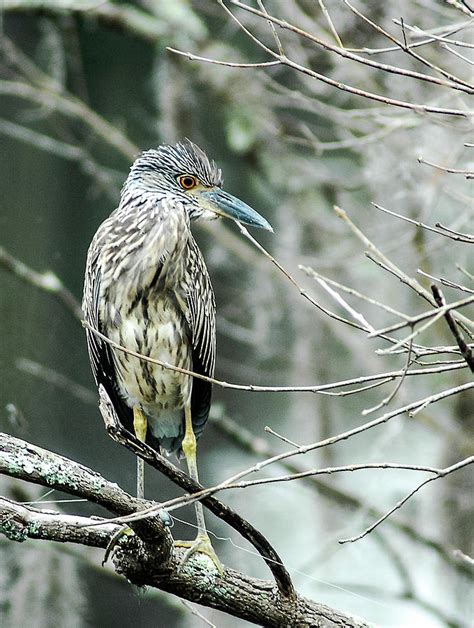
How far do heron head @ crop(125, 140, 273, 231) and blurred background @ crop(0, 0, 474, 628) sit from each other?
39.0 inches

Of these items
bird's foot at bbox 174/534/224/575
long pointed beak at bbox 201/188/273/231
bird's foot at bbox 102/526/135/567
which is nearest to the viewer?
bird's foot at bbox 102/526/135/567

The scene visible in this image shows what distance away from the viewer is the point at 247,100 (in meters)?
5.27

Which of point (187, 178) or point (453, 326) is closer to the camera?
point (453, 326)

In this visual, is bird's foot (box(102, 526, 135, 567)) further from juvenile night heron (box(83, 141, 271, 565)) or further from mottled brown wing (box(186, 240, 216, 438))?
mottled brown wing (box(186, 240, 216, 438))

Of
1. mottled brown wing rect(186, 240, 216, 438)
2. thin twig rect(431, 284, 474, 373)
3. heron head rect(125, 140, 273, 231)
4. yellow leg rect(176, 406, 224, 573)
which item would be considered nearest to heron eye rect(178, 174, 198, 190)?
heron head rect(125, 140, 273, 231)

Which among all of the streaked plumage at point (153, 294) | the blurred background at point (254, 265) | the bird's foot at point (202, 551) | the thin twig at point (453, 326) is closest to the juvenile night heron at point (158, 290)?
the streaked plumage at point (153, 294)

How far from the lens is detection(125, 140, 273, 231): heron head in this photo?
Answer: 2.90 metres

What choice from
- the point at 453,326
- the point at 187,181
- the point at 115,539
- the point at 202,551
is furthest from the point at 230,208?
the point at 453,326

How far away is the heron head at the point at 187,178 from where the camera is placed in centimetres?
290

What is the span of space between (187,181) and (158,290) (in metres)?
0.35

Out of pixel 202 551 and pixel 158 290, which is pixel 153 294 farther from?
pixel 202 551

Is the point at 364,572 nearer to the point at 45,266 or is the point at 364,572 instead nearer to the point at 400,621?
the point at 400,621

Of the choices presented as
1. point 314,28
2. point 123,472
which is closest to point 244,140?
point 314,28

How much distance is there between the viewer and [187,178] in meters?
2.97
